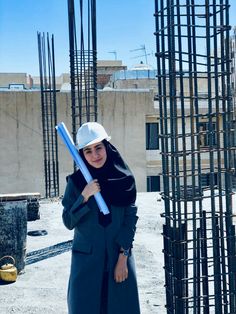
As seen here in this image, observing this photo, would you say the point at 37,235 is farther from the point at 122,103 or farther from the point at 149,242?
the point at 122,103

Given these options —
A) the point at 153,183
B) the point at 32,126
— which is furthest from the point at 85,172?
the point at 153,183

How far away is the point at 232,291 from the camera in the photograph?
3104mm

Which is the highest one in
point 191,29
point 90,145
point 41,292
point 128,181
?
point 191,29

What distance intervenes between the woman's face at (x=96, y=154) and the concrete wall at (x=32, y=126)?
14.8m

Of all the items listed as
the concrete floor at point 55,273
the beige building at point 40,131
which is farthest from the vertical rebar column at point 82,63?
the beige building at point 40,131

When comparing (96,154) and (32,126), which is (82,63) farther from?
(32,126)

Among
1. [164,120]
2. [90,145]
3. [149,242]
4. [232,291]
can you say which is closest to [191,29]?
[164,120]

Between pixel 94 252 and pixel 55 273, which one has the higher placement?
pixel 94 252

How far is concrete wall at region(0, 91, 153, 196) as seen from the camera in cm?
1770

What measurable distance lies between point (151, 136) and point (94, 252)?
1776 cm

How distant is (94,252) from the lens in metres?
2.77

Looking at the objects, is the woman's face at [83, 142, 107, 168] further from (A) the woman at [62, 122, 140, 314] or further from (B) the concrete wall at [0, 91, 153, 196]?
(B) the concrete wall at [0, 91, 153, 196]

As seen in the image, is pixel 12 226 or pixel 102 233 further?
pixel 12 226

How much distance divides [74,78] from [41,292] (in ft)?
11.8
